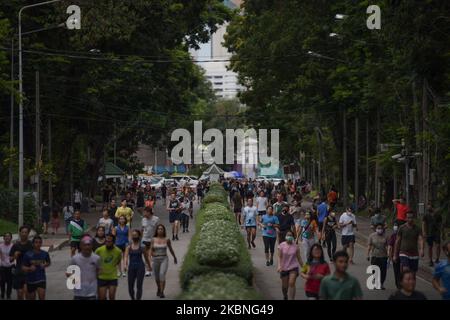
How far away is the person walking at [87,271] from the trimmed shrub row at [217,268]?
141 cm

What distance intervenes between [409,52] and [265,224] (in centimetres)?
793

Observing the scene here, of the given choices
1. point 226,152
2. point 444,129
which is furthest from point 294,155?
point 444,129

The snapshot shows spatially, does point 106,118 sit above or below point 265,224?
above

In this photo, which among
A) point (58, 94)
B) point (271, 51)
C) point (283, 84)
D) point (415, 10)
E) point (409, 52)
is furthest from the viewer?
point (283, 84)

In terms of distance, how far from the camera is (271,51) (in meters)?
48.5

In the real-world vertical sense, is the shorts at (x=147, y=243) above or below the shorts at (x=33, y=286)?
above

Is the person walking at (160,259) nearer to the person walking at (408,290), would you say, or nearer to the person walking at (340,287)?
the person walking at (340,287)

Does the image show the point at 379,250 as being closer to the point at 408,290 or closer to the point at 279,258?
the point at 279,258

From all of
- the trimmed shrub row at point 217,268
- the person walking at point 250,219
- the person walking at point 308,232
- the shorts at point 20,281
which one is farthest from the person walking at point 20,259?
the person walking at point 250,219

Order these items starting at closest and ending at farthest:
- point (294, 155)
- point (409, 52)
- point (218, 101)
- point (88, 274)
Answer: point (88, 274) < point (409, 52) < point (294, 155) < point (218, 101)

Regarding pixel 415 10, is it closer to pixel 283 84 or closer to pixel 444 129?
pixel 444 129

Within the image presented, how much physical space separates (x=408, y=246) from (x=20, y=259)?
7.60 m

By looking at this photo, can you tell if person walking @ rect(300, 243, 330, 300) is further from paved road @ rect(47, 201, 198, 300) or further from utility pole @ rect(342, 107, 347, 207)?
utility pole @ rect(342, 107, 347, 207)

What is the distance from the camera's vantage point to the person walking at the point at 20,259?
55.2ft
